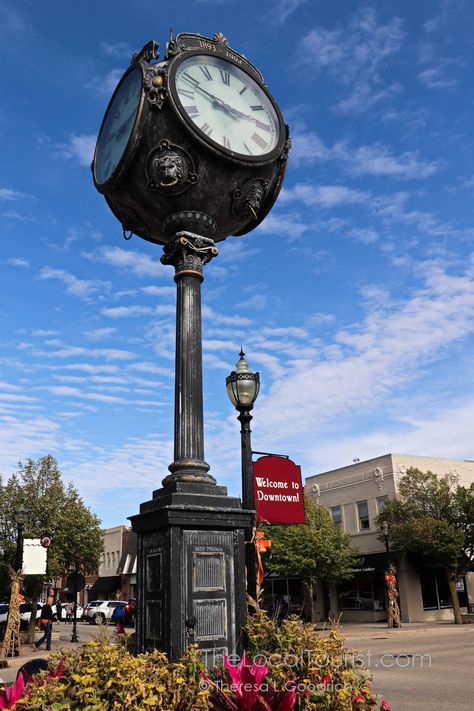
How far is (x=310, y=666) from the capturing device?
4621 mm

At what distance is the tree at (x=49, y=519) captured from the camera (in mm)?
28875

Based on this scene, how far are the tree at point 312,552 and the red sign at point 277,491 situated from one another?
1007 inches

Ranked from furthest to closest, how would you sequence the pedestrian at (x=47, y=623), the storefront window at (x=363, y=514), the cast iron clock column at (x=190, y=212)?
the storefront window at (x=363, y=514) → the pedestrian at (x=47, y=623) → the cast iron clock column at (x=190, y=212)

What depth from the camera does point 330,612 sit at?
38625mm

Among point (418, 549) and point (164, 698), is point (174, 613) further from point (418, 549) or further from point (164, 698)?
point (418, 549)

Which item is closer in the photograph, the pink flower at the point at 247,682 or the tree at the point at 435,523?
the pink flower at the point at 247,682

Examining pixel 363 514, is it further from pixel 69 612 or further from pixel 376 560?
pixel 69 612

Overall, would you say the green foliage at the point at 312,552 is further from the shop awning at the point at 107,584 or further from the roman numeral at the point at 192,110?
the shop awning at the point at 107,584

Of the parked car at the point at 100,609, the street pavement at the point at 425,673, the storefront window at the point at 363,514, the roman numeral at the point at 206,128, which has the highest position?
the roman numeral at the point at 206,128

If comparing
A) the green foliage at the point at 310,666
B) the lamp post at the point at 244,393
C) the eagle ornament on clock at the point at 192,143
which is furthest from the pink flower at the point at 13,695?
the eagle ornament on clock at the point at 192,143

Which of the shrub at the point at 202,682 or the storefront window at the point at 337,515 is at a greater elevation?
the storefront window at the point at 337,515

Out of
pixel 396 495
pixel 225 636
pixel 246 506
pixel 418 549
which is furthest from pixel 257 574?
pixel 396 495

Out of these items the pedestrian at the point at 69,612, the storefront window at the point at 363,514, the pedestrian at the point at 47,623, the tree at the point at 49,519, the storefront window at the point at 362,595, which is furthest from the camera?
the pedestrian at the point at 69,612

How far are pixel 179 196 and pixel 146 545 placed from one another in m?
3.39
